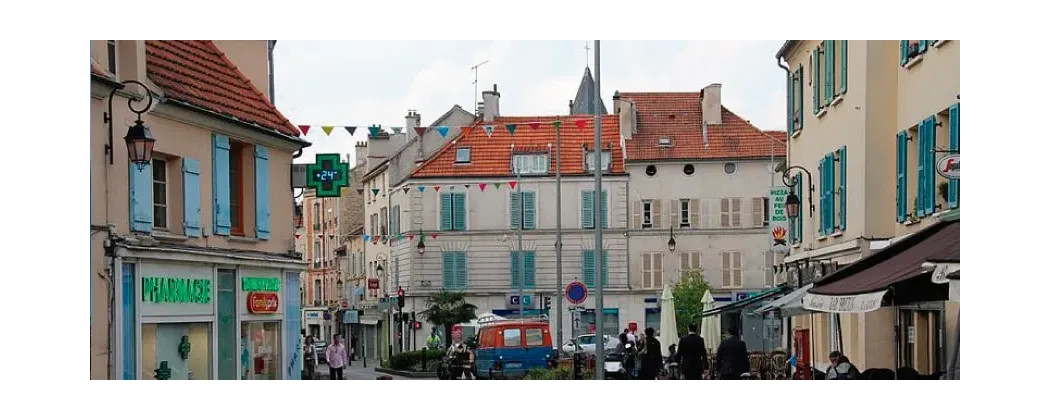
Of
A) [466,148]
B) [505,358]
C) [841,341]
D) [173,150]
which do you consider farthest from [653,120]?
[173,150]

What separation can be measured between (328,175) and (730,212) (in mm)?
16303

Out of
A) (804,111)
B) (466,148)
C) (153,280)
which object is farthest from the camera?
(466,148)

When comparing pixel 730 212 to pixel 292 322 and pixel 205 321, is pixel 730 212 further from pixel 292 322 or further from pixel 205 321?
pixel 205 321

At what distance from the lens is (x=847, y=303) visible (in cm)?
1520

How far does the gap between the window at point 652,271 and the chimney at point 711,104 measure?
4.24m

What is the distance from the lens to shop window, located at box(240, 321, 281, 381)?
71.5 ft

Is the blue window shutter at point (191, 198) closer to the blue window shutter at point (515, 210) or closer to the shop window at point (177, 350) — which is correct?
the shop window at point (177, 350)

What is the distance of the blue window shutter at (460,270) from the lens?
39.4 m

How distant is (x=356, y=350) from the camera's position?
54562 millimetres

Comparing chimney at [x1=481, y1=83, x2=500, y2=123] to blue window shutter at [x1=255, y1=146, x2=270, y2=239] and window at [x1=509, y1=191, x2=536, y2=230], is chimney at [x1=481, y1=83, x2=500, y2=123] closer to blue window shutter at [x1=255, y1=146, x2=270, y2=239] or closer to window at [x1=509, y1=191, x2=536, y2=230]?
window at [x1=509, y1=191, x2=536, y2=230]

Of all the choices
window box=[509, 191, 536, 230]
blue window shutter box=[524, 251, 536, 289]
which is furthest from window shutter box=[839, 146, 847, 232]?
blue window shutter box=[524, 251, 536, 289]

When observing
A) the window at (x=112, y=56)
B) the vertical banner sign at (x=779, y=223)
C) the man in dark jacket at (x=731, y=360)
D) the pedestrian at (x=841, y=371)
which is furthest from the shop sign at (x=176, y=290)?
the vertical banner sign at (x=779, y=223)
